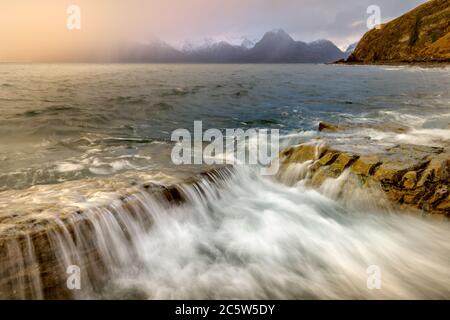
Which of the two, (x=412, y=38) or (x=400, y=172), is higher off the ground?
(x=412, y=38)

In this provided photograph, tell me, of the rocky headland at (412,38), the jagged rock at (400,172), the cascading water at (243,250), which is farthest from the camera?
the rocky headland at (412,38)

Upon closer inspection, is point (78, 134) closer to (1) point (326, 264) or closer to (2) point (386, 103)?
(1) point (326, 264)

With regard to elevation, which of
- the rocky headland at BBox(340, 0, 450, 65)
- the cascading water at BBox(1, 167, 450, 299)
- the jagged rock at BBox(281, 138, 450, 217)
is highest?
the rocky headland at BBox(340, 0, 450, 65)

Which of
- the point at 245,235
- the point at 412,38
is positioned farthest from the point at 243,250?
the point at 412,38

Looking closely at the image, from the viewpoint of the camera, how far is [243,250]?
19.4 feet

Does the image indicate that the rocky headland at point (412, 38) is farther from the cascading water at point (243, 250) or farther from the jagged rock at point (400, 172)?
the cascading water at point (243, 250)

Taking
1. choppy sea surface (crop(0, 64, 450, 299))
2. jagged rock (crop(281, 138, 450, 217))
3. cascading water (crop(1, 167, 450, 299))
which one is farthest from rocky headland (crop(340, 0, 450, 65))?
cascading water (crop(1, 167, 450, 299))

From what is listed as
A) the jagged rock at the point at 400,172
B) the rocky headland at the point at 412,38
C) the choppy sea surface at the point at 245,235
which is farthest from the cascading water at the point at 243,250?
the rocky headland at the point at 412,38

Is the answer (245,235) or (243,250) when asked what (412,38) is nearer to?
(245,235)

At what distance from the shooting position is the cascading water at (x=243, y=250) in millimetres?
4703

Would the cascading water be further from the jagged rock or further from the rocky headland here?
the rocky headland

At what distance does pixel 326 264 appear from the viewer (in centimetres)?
554

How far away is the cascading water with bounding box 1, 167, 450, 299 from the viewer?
4.70 m
